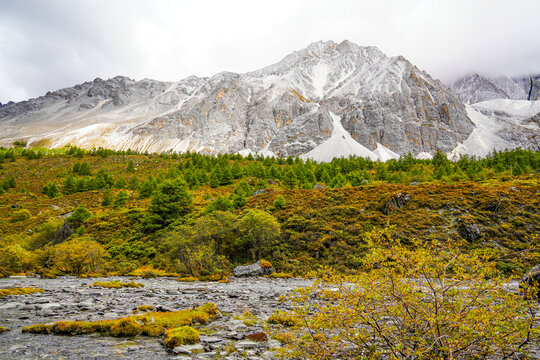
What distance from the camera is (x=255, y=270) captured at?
25.5 metres

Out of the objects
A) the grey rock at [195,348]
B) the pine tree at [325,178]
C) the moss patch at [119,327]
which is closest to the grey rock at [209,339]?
the grey rock at [195,348]

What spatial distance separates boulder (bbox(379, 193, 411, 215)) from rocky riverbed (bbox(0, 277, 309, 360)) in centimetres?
2392

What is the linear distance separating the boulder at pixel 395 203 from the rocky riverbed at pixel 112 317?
78.5ft

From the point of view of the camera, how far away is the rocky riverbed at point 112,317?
21.7 feet

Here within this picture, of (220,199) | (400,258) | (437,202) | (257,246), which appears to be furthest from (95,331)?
(437,202)

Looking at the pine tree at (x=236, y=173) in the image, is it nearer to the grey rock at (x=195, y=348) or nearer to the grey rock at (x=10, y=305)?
the grey rock at (x=10, y=305)

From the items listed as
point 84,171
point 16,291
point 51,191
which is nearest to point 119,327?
point 16,291

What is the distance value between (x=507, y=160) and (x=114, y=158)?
145521mm

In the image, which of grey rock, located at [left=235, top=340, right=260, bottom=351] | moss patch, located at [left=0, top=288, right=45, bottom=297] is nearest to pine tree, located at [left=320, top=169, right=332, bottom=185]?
moss patch, located at [left=0, top=288, right=45, bottom=297]

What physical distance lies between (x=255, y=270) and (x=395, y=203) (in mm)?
21297

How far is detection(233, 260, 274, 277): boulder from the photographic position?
25.2 m

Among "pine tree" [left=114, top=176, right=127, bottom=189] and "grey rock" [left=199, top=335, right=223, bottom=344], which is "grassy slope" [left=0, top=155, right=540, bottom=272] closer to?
"grey rock" [left=199, top=335, right=223, bottom=344]

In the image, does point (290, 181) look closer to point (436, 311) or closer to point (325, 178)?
point (325, 178)

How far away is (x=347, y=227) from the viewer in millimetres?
31719
